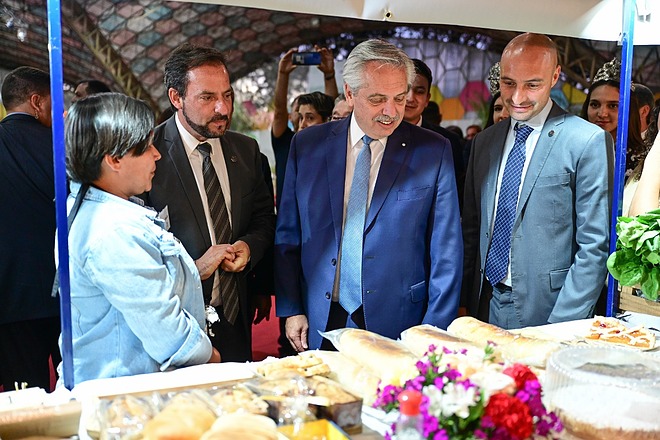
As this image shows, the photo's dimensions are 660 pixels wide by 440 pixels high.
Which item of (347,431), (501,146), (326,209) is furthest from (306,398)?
(501,146)

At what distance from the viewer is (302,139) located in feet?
8.76

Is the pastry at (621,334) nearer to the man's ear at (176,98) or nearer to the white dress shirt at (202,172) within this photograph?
the white dress shirt at (202,172)

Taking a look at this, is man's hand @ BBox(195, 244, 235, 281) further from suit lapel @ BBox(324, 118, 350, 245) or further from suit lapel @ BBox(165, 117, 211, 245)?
suit lapel @ BBox(324, 118, 350, 245)

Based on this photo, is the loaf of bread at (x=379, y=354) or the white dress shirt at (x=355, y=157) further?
the white dress shirt at (x=355, y=157)

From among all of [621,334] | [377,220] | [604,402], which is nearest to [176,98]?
[377,220]

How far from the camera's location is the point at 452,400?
1.20 meters

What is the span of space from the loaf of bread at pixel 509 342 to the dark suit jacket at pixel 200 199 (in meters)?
0.89

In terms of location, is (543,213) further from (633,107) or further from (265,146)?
(265,146)

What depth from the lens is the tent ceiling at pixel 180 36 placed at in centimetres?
752

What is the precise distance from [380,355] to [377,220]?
2.72 ft

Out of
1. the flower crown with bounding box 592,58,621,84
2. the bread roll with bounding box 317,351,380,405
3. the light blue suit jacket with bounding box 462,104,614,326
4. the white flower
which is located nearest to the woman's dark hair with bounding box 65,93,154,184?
the bread roll with bounding box 317,351,380,405

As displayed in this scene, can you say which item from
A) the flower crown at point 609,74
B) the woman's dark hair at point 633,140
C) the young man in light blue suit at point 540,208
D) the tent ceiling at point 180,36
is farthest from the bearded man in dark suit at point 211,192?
the tent ceiling at point 180,36

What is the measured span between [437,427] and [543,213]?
5.32 ft

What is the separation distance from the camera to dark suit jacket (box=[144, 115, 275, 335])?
254 centimetres
